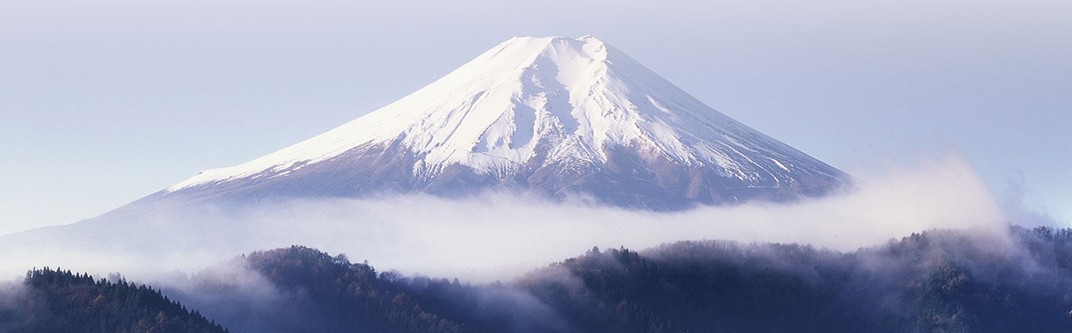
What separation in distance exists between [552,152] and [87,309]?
242ft

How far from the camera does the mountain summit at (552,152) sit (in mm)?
165125

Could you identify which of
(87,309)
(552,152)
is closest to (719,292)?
(552,152)

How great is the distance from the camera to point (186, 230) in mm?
164750

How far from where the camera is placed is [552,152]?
16800cm

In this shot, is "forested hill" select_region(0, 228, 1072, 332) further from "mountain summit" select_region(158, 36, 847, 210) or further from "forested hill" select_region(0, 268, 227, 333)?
"mountain summit" select_region(158, 36, 847, 210)

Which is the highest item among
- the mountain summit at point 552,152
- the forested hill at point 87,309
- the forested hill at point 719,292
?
the mountain summit at point 552,152

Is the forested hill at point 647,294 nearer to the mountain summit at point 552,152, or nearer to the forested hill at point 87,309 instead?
the forested hill at point 87,309

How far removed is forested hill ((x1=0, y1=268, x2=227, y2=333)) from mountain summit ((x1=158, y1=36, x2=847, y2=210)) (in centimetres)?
6380

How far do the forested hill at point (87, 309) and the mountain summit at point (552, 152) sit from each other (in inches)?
2512

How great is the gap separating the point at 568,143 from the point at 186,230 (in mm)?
29002

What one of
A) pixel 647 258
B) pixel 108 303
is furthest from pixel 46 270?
pixel 647 258

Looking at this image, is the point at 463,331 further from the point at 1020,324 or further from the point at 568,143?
the point at 568,143

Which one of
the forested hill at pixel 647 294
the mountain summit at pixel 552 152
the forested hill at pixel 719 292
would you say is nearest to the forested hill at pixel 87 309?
the forested hill at pixel 647 294

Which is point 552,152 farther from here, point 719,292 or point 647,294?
point 647,294
